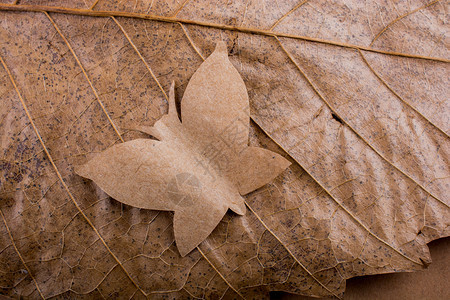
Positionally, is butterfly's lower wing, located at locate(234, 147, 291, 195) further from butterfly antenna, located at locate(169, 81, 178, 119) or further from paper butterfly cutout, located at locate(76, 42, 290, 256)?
butterfly antenna, located at locate(169, 81, 178, 119)

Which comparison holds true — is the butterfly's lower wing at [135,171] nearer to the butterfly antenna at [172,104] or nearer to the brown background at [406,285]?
the butterfly antenna at [172,104]

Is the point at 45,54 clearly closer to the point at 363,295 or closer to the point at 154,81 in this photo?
the point at 154,81

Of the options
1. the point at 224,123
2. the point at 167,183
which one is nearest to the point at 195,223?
the point at 167,183

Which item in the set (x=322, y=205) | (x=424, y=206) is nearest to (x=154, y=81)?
(x=322, y=205)

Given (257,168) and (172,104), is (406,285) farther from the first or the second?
(172,104)

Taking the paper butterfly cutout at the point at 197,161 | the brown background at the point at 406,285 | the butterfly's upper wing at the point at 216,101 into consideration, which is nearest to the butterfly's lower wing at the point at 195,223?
the paper butterfly cutout at the point at 197,161
